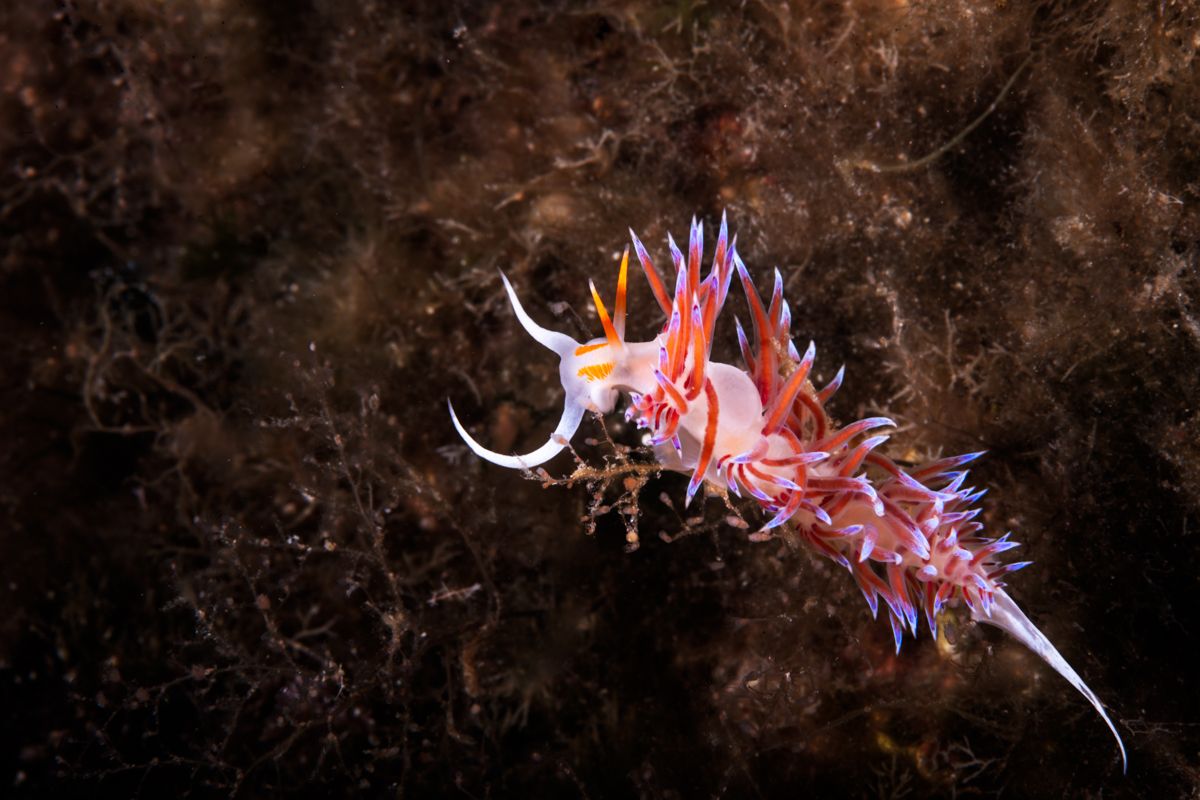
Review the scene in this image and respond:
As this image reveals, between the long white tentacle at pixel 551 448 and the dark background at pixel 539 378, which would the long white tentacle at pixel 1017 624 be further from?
the long white tentacle at pixel 551 448

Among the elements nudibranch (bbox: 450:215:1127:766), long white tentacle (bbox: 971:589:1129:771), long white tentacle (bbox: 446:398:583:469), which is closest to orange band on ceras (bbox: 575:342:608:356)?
nudibranch (bbox: 450:215:1127:766)

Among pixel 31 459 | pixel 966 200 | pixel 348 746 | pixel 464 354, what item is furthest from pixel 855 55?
pixel 31 459

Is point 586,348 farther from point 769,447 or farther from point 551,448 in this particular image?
point 769,447

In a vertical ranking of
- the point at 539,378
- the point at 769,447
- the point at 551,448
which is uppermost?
the point at 769,447

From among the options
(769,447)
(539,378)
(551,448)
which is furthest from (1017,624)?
(539,378)

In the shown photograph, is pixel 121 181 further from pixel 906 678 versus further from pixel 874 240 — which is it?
pixel 906 678

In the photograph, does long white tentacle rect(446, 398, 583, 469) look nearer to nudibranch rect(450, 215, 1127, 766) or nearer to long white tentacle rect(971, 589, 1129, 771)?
nudibranch rect(450, 215, 1127, 766)
